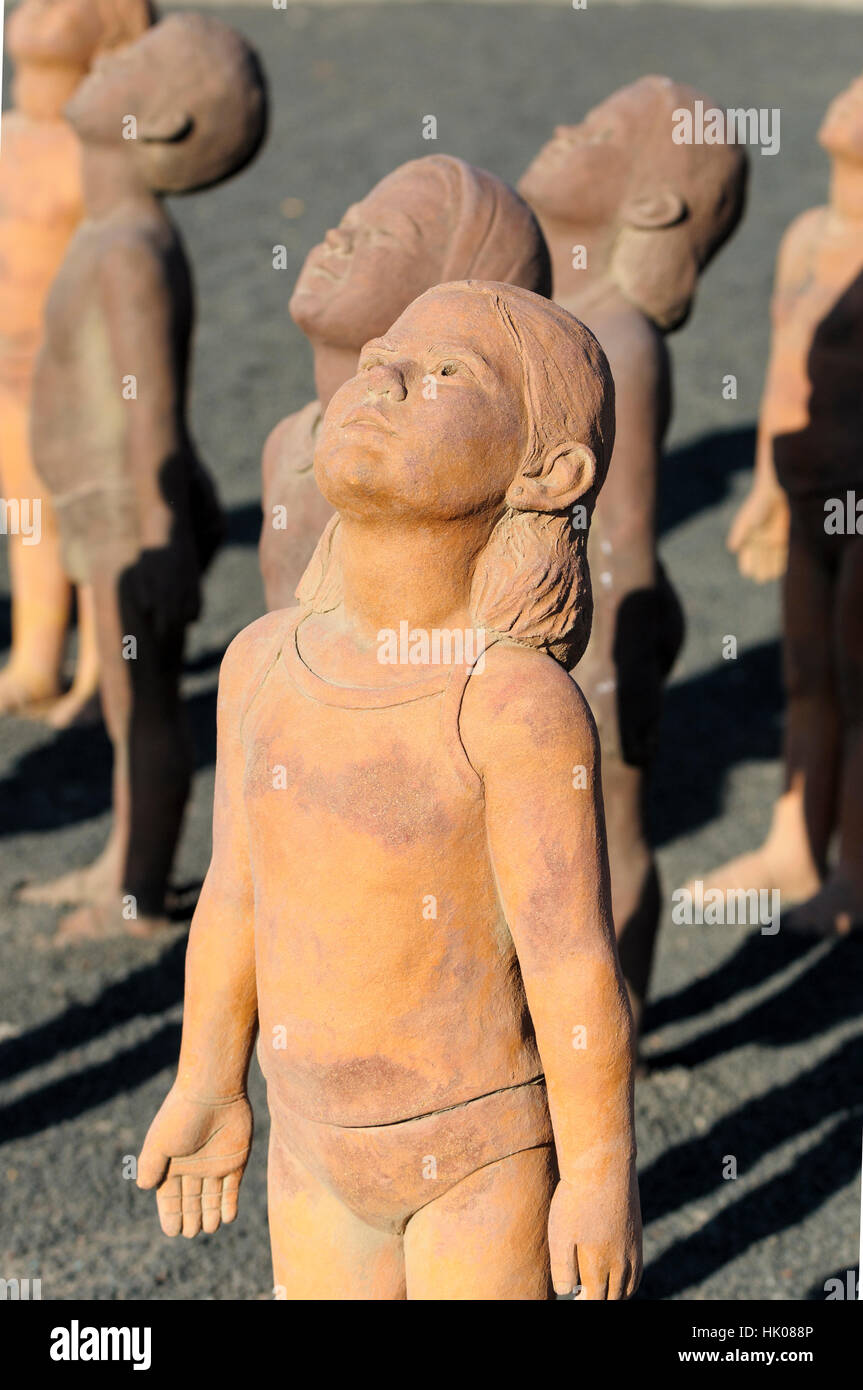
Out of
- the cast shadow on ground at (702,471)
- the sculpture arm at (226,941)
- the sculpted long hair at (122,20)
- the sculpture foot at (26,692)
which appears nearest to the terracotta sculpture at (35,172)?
the sculpted long hair at (122,20)

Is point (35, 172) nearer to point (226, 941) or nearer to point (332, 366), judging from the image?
point (332, 366)

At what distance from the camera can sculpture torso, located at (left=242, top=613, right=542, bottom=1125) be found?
253 cm

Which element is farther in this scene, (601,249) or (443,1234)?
(601,249)

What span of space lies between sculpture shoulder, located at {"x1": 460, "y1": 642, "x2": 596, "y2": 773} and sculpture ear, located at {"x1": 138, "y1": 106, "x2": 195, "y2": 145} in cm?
296

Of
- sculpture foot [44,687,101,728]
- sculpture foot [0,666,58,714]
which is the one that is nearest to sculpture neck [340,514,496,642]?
sculpture foot [44,687,101,728]

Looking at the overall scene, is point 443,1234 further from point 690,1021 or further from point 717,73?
point 717,73

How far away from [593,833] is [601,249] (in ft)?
7.47

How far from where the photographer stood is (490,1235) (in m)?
2.68

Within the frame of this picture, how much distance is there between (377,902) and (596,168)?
2.45 meters

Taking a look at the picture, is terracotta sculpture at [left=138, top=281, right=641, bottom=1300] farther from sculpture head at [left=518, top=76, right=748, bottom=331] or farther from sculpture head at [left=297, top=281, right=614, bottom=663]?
sculpture head at [left=518, top=76, right=748, bottom=331]

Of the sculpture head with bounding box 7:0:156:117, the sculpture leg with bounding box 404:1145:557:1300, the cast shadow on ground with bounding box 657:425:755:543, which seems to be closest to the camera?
the sculpture leg with bounding box 404:1145:557:1300

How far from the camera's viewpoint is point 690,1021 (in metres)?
5.23

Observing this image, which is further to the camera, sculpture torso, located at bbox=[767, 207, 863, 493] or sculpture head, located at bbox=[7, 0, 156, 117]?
sculpture head, located at bbox=[7, 0, 156, 117]
